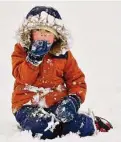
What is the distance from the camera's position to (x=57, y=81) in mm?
1198

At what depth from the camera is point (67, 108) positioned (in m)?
1.15

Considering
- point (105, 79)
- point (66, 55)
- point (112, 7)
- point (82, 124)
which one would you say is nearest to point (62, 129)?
point (82, 124)

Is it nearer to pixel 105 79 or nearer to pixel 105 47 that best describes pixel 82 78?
pixel 105 79

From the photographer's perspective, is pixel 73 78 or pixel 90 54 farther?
pixel 90 54

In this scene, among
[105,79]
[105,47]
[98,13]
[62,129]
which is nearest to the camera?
[62,129]

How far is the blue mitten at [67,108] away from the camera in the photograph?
3.76ft

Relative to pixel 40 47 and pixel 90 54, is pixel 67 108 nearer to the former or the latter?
pixel 40 47

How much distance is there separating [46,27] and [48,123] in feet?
0.71

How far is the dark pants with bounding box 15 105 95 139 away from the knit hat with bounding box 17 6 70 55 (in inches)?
5.8

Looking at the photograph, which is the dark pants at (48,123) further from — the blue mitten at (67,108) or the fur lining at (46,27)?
the fur lining at (46,27)

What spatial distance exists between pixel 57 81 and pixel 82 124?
12 centimetres

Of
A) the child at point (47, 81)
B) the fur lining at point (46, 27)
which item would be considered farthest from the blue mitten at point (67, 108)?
the fur lining at point (46, 27)

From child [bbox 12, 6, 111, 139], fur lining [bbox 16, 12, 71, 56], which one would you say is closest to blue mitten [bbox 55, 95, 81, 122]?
child [bbox 12, 6, 111, 139]

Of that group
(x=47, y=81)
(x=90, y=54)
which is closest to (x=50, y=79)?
(x=47, y=81)
